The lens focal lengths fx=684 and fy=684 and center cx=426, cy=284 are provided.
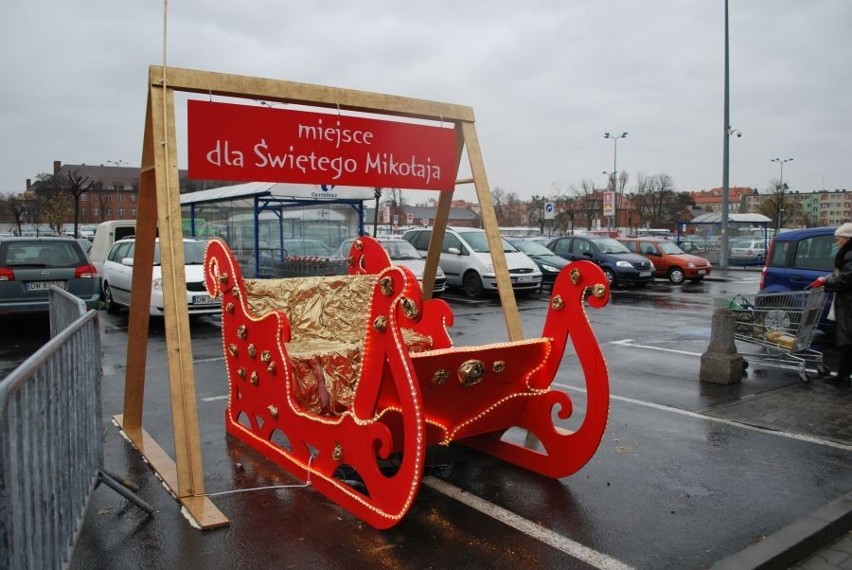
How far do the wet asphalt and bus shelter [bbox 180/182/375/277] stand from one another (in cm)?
1161

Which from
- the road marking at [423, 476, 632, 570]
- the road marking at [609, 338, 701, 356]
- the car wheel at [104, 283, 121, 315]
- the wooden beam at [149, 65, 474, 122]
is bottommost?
the road marking at [423, 476, 632, 570]

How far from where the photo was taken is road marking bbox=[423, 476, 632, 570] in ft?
11.5

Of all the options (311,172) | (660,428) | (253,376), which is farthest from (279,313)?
(660,428)

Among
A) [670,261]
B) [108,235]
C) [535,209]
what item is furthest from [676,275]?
[535,209]

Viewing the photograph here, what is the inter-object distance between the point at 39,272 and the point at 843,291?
11281 millimetres

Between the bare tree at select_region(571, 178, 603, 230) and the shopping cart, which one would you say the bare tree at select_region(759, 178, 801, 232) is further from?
the shopping cart

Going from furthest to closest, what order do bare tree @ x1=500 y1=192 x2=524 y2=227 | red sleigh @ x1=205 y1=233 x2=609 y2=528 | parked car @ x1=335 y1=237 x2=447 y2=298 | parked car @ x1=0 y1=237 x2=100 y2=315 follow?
bare tree @ x1=500 y1=192 x2=524 y2=227 < parked car @ x1=335 y1=237 x2=447 y2=298 < parked car @ x1=0 y1=237 x2=100 y2=315 < red sleigh @ x1=205 y1=233 x2=609 y2=528

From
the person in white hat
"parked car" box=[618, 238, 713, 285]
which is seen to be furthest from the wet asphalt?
"parked car" box=[618, 238, 713, 285]

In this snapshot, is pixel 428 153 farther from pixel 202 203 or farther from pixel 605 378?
pixel 202 203

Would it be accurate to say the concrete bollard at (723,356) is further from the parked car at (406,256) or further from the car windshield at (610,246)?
the car windshield at (610,246)

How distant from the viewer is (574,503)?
423 cm

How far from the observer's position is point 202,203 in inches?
917

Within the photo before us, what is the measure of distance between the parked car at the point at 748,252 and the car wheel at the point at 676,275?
9488 millimetres

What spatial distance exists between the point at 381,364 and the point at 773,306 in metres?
5.80
